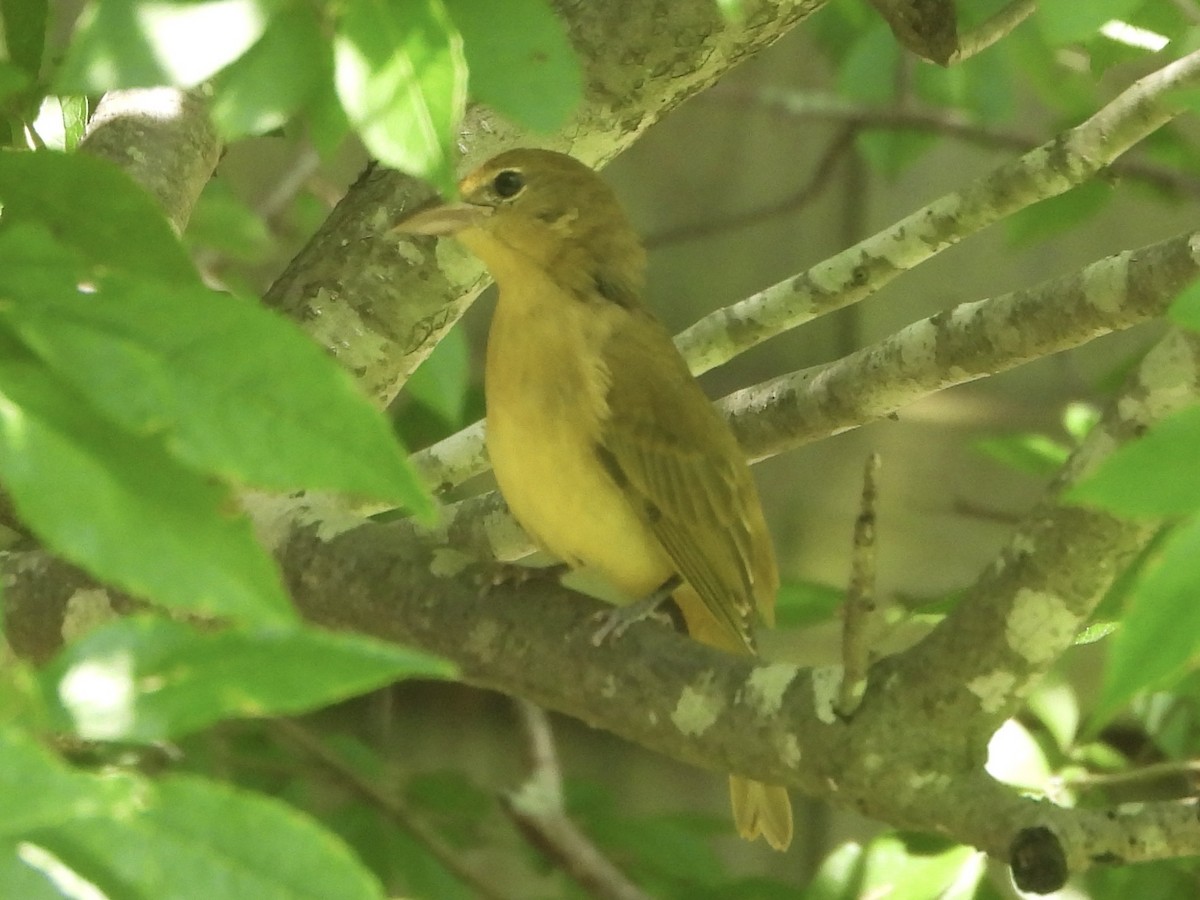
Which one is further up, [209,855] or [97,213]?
[97,213]

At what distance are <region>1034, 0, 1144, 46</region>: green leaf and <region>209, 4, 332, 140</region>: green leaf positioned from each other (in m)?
0.50

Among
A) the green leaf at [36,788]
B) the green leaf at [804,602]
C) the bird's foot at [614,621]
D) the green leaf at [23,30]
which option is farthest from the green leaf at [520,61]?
the green leaf at [804,602]

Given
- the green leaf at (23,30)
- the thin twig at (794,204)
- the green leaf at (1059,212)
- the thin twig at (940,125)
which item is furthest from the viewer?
the thin twig at (794,204)

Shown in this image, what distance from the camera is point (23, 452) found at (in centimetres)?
79

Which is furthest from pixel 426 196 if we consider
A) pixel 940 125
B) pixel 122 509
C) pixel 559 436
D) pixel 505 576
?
pixel 940 125

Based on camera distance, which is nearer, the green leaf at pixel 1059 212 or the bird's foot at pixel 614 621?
the bird's foot at pixel 614 621

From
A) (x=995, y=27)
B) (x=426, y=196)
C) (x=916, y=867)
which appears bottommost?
(x=916, y=867)

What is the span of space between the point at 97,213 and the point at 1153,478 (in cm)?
69

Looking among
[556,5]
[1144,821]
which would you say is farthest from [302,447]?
[556,5]

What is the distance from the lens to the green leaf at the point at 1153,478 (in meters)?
0.77

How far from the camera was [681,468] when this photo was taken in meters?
2.57

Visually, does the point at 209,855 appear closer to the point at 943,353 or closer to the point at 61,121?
the point at 61,121

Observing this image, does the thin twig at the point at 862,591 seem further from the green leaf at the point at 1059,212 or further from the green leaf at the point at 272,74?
the green leaf at the point at 1059,212

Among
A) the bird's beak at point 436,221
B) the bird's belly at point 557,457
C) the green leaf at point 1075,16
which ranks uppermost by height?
the bird's beak at point 436,221
